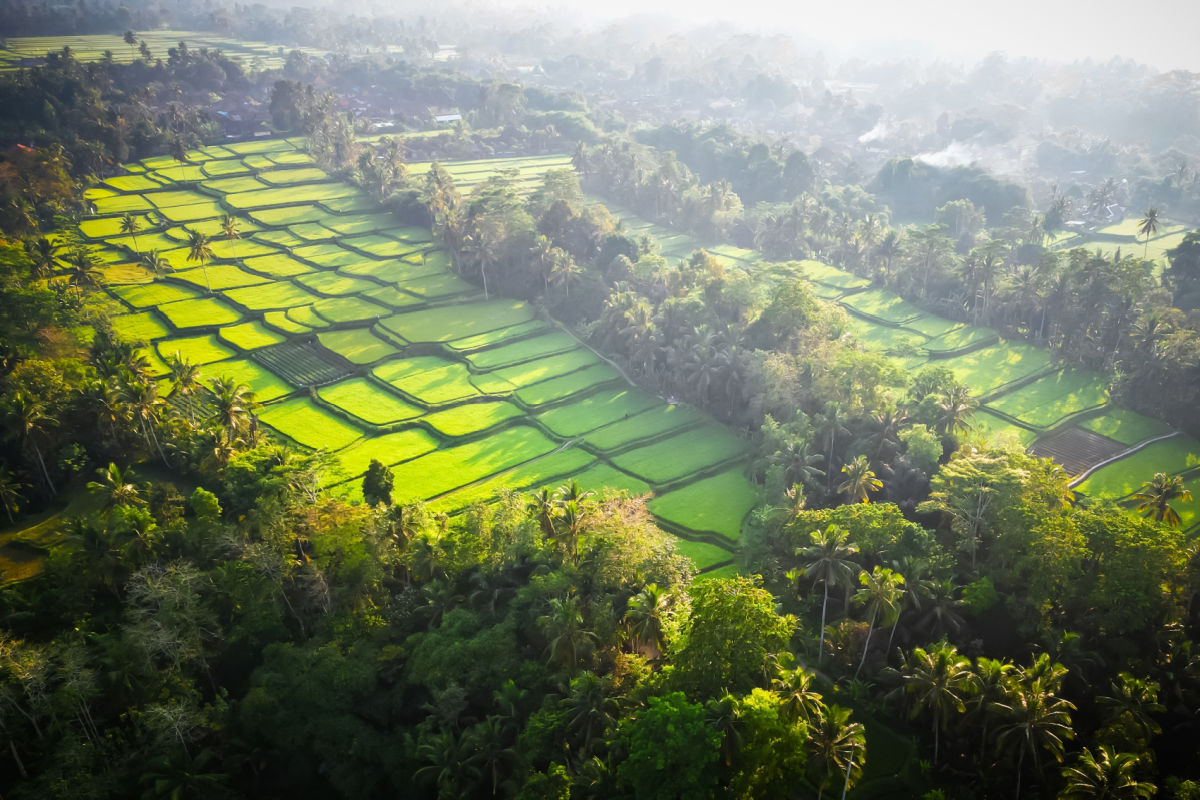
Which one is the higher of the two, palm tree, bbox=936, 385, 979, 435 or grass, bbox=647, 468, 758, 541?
palm tree, bbox=936, 385, 979, 435

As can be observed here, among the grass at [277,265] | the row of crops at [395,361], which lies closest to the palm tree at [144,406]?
the row of crops at [395,361]

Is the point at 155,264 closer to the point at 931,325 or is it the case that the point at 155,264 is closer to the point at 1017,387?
the point at 931,325

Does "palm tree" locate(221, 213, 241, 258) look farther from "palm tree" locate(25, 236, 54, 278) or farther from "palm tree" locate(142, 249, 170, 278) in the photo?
"palm tree" locate(25, 236, 54, 278)

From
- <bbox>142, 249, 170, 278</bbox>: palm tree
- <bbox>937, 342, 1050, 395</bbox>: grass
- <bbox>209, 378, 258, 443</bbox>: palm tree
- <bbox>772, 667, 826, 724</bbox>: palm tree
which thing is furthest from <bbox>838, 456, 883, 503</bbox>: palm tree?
<bbox>142, 249, 170, 278</bbox>: palm tree

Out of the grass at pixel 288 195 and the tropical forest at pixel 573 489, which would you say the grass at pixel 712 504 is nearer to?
the tropical forest at pixel 573 489

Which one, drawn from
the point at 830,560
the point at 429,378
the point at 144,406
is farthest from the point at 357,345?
the point at 830,560


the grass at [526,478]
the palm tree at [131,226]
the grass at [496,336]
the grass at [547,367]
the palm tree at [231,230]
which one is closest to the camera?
the grass at [526,478]
